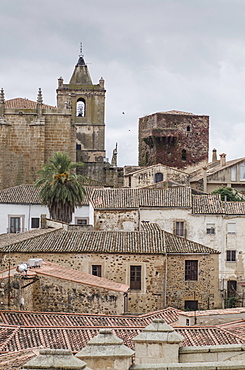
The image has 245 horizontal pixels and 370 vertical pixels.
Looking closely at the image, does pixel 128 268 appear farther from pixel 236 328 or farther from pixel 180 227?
pixel 236 328

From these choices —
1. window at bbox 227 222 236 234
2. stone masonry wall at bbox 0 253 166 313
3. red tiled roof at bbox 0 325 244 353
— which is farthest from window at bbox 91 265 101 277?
window at bbox 227 222 236 234

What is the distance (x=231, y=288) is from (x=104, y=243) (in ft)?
37.0

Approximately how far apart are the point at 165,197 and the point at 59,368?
28.7 metres

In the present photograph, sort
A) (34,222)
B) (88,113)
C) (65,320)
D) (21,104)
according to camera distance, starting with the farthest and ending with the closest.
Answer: (88,113) → (21,104) → (34,222) → (65,320)

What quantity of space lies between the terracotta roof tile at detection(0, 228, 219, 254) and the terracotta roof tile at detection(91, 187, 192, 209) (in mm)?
6282

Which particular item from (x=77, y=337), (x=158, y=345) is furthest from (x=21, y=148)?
(x=158, y=345)

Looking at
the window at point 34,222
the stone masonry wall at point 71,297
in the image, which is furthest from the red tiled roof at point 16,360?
the window at point 34,222

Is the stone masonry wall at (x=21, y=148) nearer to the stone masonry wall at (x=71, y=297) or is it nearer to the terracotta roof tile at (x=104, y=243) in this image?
the terracotta roof tile at (x=104, y=243)

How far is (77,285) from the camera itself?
65.5 feet

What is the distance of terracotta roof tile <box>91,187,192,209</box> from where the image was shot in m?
33.8

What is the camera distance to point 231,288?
34.6 meters

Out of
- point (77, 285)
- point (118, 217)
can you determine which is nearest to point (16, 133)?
point (118, 217)

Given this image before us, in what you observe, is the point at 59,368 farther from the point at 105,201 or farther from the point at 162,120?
the point at 162,120

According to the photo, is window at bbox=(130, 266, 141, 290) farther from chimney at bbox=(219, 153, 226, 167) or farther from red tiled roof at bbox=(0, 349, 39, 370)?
chimney at bbox=(219, 153, 226, 167)
